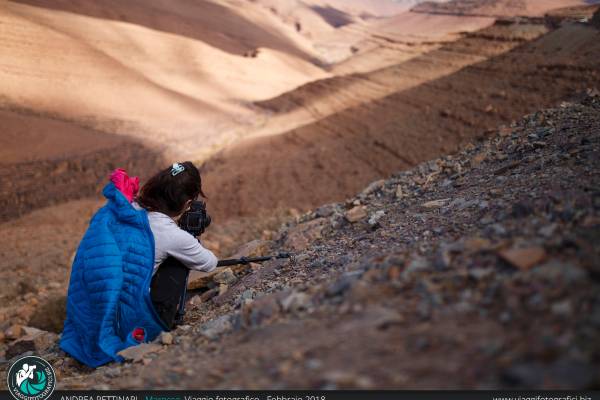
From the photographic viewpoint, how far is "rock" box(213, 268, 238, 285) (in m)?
3.55

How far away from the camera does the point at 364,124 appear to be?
12.2 metres

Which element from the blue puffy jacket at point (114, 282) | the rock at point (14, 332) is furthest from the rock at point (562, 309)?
the rock at point (14, 332)

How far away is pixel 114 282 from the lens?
2467 millimetres

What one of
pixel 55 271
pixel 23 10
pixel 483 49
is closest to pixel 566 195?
pixel 55 271

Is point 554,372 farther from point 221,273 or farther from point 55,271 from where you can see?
point 55,271

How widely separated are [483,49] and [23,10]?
679 inches

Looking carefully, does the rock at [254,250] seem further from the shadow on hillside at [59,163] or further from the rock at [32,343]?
the shadow on hillside at [59,163]

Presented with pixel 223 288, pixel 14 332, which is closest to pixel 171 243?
pixel 223 288

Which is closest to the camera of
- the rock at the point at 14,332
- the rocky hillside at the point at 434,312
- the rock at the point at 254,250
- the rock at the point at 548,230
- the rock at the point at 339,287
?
the rocky hillside at the point at 434,312

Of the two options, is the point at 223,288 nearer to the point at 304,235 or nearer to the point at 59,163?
the point at 304,235

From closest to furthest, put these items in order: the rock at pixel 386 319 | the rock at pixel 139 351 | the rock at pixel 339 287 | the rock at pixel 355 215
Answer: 1. the rock at pixel 386 319
2. the rock at pixel 339 287
3. the rock at pixel 139 351
4. the rock at pixel 355 215

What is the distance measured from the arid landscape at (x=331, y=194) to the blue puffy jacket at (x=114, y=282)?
0.22 metres

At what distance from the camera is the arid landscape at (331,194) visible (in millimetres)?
1512

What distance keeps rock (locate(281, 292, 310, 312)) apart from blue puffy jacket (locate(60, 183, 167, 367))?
3.00ft
